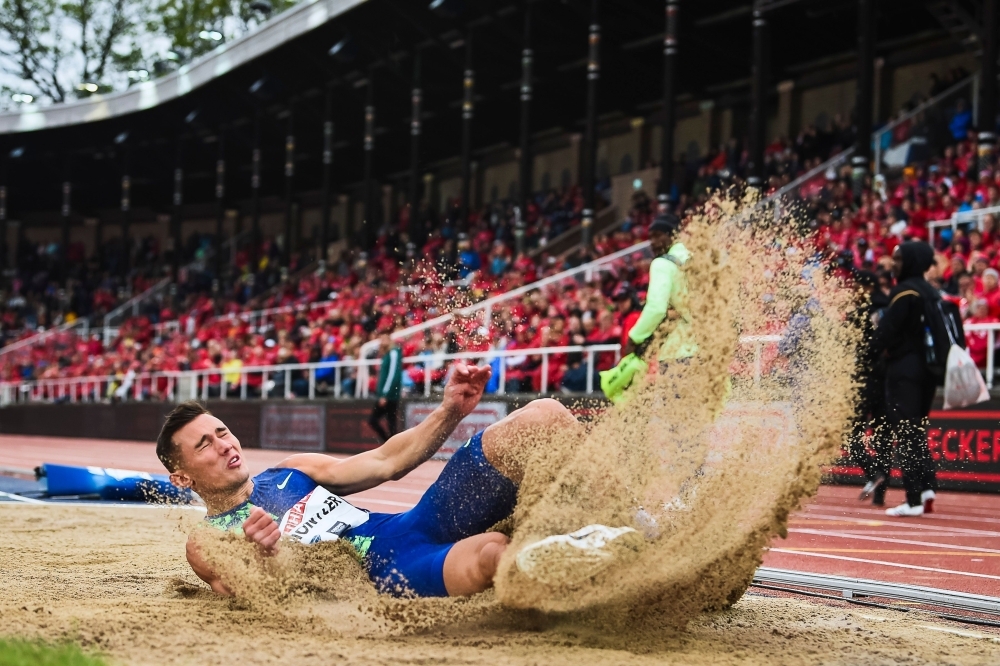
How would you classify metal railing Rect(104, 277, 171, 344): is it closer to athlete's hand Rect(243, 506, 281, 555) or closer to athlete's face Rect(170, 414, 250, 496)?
athlete's face Rect(170, 414, 250, 496)

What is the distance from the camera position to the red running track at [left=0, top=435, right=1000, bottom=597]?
6020mm

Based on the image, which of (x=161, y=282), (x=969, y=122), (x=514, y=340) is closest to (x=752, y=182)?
(x=969, y=122)

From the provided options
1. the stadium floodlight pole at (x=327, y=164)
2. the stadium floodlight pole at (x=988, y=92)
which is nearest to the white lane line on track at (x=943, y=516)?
the stadium floodlight pole at (x=988, y=92)

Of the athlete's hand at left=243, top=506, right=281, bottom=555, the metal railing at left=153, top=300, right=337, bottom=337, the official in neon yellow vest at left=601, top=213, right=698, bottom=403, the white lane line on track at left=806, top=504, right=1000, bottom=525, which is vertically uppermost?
the metal railing at left=153, top=300, right=337, bottom=337

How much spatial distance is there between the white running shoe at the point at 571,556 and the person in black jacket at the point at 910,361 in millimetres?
5401

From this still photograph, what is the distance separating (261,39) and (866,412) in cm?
2159

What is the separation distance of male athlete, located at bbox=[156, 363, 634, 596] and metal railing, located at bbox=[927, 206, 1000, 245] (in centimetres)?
935

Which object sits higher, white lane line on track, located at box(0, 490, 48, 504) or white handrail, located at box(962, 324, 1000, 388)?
white handrail, located at box(962, 324, 1000, 388)

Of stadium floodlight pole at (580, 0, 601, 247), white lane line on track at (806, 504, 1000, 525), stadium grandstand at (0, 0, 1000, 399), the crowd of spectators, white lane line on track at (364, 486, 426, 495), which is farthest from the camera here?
stadium floodlight pole at (580, 0, 601, 247)

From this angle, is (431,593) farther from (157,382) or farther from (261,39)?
(261,39)

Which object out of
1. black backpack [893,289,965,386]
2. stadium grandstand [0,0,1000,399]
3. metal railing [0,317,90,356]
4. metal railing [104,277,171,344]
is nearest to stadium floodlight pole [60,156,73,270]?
stadium grandstand [0,0,1000,399]

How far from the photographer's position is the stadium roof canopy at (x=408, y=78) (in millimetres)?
23797

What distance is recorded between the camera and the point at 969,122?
17.4 meters

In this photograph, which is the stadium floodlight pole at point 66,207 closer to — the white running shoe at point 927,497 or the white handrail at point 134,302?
the white handrail at point 134,302
